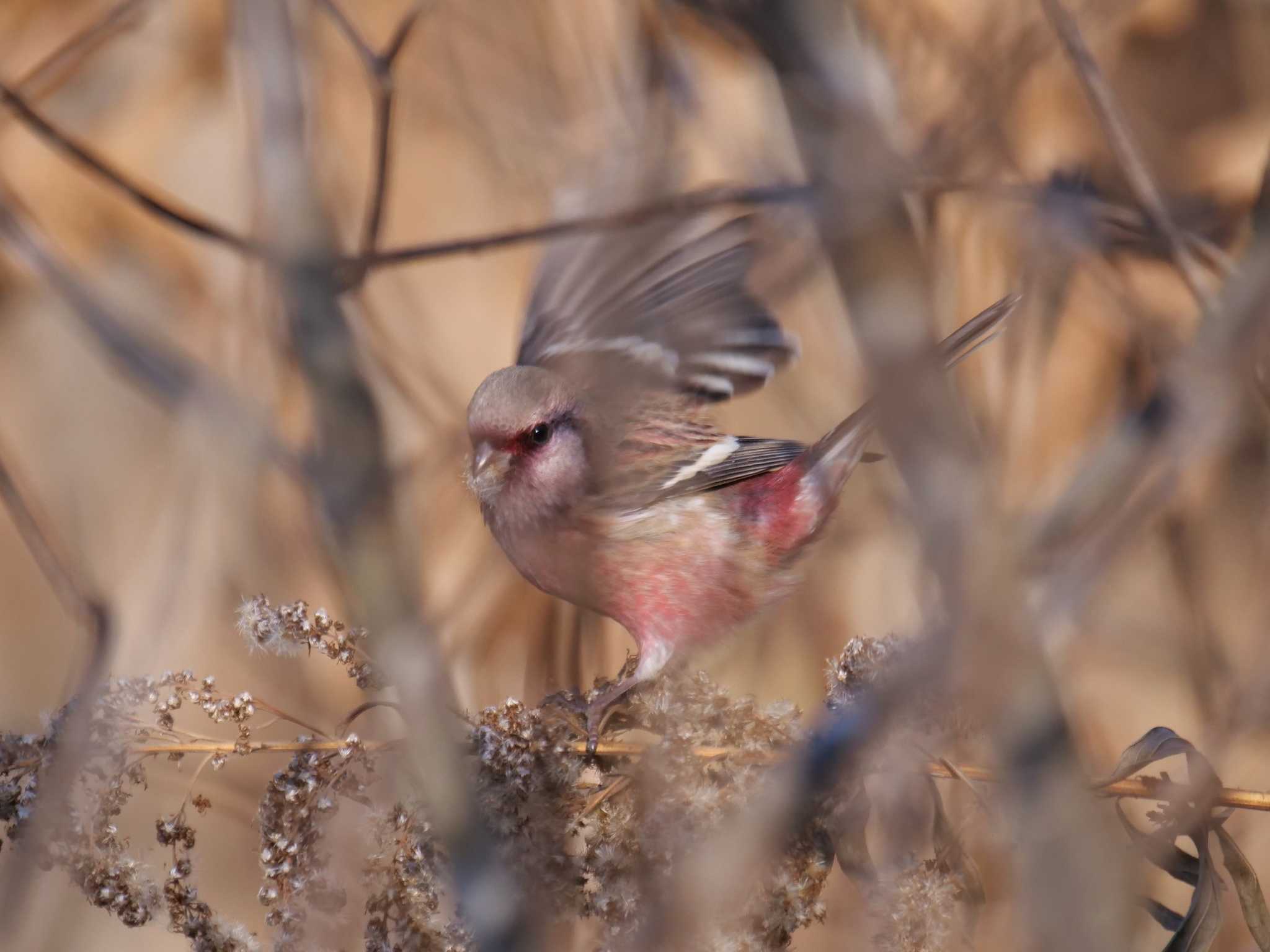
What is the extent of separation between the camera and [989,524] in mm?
573

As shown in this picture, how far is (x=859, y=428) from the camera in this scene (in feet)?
4.22

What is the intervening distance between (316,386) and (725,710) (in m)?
0.38

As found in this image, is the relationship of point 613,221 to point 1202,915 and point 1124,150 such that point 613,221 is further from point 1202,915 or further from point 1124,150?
point 1202,915

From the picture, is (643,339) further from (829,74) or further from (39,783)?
(39,783)

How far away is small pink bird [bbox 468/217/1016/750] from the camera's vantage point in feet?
4.18

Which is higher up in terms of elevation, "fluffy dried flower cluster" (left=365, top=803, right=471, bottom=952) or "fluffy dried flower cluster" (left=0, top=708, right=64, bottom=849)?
"fluffy dried flower cluster" (left=0, top=708, right=64, bottom=849)

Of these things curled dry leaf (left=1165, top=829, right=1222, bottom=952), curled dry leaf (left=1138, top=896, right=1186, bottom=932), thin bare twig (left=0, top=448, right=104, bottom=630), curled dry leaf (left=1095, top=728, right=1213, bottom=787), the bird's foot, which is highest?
thin bare twig (left=0, top=448, right=104, bottom=630)

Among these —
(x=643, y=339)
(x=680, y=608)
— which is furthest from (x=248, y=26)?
(x=680, y=608)

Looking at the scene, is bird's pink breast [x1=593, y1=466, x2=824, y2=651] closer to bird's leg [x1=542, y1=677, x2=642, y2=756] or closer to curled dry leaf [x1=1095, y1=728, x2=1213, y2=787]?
bird's leg [x1=542, y1=677, x2=642, y2=756]

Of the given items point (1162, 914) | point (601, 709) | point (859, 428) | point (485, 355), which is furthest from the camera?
point (485, 355)

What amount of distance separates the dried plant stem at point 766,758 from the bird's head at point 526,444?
52 cm

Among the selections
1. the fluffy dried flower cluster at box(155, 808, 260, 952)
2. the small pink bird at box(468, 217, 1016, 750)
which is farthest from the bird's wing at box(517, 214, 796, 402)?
the fluffy dried flower cluster at box(155, 808, 260, 952)

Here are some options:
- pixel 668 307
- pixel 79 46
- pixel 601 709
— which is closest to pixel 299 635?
pixel 601 709

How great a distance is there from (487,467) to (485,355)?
48 centimetres
